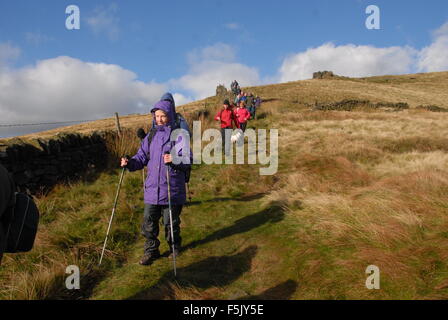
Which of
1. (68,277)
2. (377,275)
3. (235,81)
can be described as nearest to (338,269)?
(377,275)

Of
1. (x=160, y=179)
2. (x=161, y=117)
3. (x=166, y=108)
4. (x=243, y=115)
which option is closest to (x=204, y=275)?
(x=160, y=179)

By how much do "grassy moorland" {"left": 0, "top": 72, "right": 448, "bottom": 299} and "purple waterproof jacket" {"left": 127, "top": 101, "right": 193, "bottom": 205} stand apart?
101 centimetres

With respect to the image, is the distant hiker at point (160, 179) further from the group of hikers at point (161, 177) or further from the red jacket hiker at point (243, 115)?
the red jacket hiker at point (243, 115)

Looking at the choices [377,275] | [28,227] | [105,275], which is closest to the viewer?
[28,227]

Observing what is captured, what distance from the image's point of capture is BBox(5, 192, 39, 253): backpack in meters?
2.08

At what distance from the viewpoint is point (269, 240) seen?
4777 millimetres

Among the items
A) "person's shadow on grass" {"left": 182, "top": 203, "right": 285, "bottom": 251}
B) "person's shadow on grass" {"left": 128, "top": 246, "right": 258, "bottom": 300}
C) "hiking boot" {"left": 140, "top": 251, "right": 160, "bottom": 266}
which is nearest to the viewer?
"person's shadow on grass" {"left": 128, "top": 246, "right": 258, "bottom": 300}

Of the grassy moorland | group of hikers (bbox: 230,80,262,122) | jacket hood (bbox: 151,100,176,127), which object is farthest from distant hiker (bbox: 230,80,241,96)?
jacket hood (bbox: 151,100,176,127)

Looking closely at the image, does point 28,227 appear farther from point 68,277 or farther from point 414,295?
point 414,295

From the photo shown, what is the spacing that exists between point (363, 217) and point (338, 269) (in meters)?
1.40

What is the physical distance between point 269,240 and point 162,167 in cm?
210

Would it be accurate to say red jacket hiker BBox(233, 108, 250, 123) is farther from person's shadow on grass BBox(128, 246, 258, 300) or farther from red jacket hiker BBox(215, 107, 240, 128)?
person's shadow on grass BBox(128, 246, 258, 300)

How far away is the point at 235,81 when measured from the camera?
3067 cm
